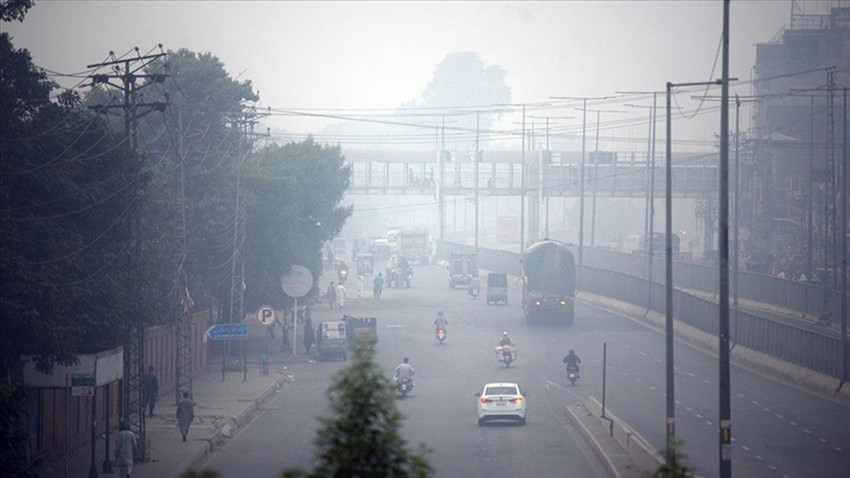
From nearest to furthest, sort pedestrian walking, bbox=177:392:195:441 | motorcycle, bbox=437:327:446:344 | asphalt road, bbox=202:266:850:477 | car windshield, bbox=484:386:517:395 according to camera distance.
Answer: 1. asphalt road, bbox=202:266:850:477
2. pedestrian walking, bbox=177:392:195:441
3. car windshield, bbox=484:386:517:395
4. motorcycle, bbox=437:327:446:344

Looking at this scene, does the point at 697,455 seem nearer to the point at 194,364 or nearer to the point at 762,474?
the point at 762,474

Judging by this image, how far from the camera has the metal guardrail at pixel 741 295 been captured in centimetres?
4147

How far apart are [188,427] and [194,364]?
15592mm

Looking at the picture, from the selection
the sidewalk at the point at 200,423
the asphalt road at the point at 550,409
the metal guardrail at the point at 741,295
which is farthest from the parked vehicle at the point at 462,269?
the sidewalk at the point at 200,423

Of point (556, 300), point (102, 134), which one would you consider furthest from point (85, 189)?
point (556, 300)

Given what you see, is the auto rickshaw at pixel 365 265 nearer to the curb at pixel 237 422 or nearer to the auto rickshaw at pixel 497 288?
the auto rickshaw at pixel 497 288

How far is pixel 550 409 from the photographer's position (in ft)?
129

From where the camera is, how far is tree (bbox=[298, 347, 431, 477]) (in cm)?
847

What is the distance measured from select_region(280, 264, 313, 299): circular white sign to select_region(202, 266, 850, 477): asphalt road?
14.1ft

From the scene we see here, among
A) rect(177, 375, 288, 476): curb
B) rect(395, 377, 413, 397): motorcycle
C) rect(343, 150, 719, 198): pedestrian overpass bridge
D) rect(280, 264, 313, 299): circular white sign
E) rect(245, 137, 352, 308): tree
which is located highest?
rect(343, 150, 719, 198): pedestrian overpass bridge

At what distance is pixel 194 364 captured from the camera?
48.0 meters

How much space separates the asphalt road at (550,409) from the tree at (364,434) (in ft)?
44.5

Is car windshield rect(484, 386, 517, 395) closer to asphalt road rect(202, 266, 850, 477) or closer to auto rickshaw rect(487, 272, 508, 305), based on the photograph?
asphalt road rect(202, 266, 850, 477)

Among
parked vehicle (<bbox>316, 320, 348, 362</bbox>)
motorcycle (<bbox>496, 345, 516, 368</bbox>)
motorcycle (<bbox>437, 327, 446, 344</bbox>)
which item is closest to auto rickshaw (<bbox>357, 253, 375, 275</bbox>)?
motorcycle (<bbox>437, 327, 446, 344</bbox>)
